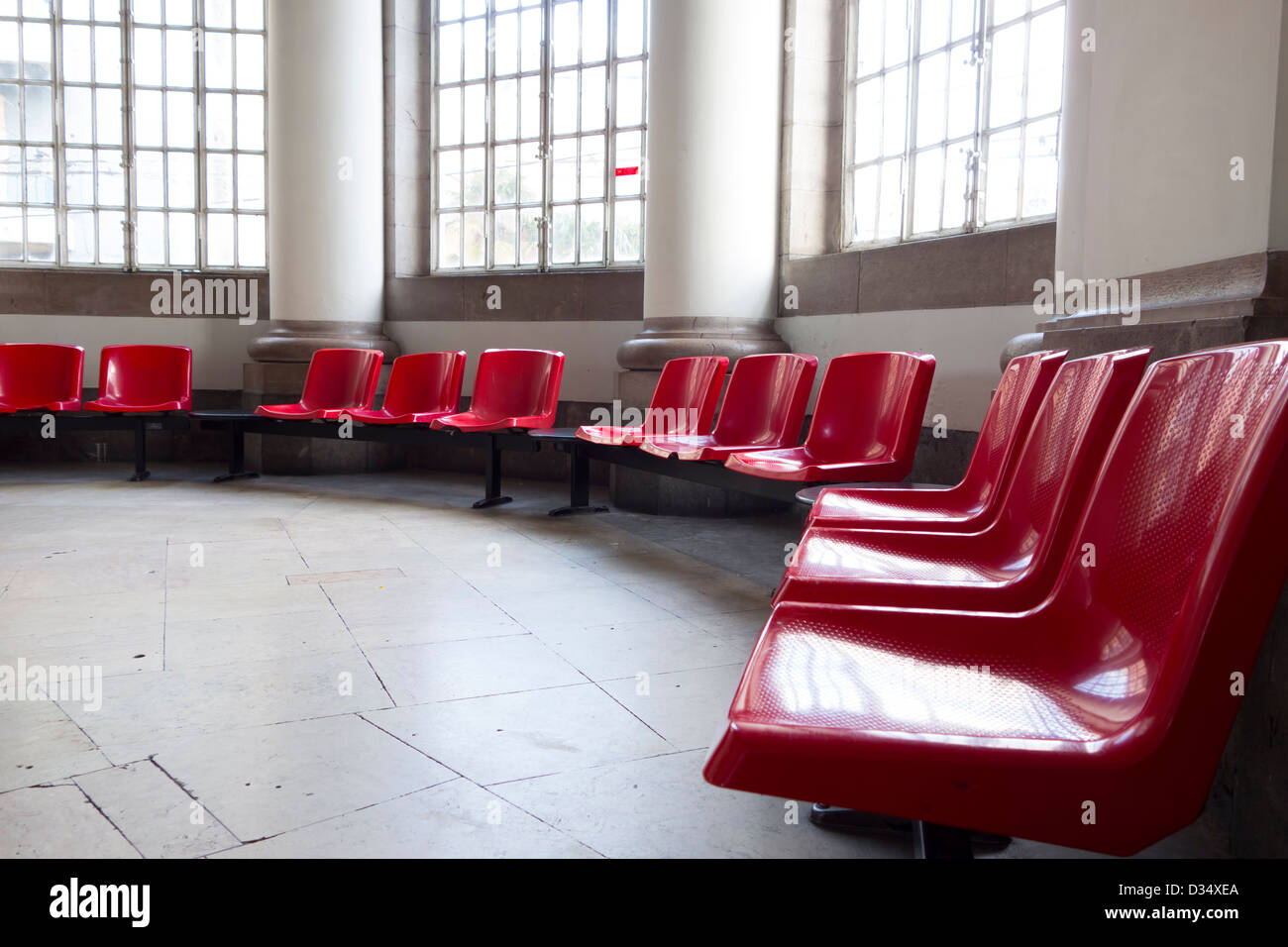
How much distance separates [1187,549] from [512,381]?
6.03 meters

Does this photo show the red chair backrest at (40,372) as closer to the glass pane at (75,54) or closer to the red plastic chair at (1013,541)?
the glass pane at (75,54)

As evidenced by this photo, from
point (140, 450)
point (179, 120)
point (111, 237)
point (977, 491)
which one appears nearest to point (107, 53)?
point (179, 120)

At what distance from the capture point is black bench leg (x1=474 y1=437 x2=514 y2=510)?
6.56 meters

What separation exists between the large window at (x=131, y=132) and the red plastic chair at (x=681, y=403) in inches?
213

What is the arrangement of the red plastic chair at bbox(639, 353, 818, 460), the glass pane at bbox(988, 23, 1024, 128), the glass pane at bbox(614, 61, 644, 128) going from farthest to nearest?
1. the glass pane at bbox(614, 61, 644, 128)
2. the glass pane at bbox(988, 23, 1024, 128)
3. the red plastic chair at bbox(639, 353, 818, 460)

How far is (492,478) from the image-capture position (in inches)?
262

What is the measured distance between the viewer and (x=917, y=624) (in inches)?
64.8

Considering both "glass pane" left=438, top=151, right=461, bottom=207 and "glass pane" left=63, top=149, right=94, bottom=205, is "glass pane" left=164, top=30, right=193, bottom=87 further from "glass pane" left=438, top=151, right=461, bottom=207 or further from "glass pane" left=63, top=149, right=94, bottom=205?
"glass pane" left=438, top=151, right=461, bottom=207

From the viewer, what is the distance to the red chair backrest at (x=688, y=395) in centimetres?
559

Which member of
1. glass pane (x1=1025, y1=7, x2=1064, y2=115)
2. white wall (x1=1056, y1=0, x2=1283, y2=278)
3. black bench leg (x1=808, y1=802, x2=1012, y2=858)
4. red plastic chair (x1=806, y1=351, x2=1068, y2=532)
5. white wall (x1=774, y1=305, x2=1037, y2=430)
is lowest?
black bench leg (x1=808, y1=802, x2=1012, y2=858)

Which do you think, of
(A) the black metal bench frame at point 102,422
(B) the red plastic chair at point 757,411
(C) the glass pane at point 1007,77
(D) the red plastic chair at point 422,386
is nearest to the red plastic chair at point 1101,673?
(B) the red plastic chair at point 757,411

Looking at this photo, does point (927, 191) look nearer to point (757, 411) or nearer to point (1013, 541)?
point (757, 411)

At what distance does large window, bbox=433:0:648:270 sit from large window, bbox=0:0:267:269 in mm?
1952

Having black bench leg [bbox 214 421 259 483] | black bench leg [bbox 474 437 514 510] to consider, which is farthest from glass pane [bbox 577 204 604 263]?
black bench leg [bbox 214 421 259 483]
